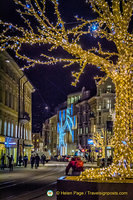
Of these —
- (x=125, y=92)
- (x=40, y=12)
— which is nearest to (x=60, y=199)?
(x=125, y=92)

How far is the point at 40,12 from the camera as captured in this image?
945 centimetres

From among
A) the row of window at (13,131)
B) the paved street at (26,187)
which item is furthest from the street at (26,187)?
the row of window at (13,131)

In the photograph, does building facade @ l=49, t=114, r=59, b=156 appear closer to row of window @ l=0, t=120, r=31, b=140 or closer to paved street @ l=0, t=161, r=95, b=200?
row of window @ l=0, t=120, r=31, b=140

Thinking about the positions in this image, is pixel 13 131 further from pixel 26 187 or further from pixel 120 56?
pixel 120 56

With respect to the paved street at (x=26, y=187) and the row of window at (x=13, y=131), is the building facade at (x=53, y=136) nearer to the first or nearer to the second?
the row of window at (x=13, y=131)

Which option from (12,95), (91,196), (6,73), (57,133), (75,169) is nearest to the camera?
(91,196)

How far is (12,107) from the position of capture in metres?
46.3

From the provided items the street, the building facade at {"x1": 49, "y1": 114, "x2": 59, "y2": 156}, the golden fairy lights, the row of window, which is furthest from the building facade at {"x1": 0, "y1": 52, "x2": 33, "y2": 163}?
the building facade at {"x1": 49, "y1": 114, "x2": 59, "y2": 156}

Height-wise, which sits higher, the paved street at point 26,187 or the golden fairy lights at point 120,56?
the golden fairy lights at point 120,56

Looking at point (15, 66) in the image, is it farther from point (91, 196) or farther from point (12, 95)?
point (91, 196)

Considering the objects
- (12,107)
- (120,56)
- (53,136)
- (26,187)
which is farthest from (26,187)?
(53,136)

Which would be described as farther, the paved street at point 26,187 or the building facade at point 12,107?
the building facade at point 12,107

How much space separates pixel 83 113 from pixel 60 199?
81.6 m

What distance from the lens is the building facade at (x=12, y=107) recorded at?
4006cm
